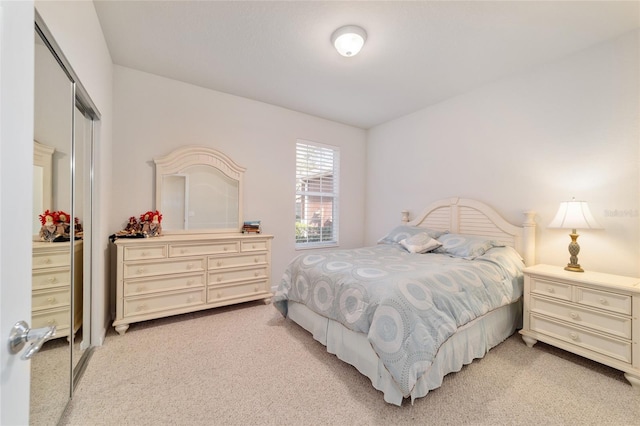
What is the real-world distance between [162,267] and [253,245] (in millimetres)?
948

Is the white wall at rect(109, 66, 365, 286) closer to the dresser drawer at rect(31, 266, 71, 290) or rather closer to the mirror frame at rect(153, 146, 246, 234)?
the mirror frame at rect(153, 146, 246, 234)

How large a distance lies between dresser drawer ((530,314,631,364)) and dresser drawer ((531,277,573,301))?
0.69 feet

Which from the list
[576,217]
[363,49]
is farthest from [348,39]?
[576,217]

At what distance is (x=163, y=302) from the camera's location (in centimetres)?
256

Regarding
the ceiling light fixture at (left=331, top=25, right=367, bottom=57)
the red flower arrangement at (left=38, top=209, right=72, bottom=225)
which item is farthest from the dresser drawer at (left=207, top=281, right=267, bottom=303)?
the ceiling light fixture at (left=331, top=25, right=367, bottom=57)

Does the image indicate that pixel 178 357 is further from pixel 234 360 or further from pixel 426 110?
pixel 426 110

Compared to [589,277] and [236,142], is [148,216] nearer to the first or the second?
[236,142]

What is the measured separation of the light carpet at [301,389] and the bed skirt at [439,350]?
0.27ft

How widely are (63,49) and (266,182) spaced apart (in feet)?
7.96

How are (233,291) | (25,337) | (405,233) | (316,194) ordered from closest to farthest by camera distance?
1. (25,337)
2. (233,291)
3. (405,233)
4. (316,194)

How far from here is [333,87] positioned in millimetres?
3162

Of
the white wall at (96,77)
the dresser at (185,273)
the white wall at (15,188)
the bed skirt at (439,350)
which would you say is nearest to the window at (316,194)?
the dresser at (185,273)

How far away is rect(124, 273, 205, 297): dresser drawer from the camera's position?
2.42 meters

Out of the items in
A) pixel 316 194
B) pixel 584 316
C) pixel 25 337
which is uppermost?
pixel 316 194
